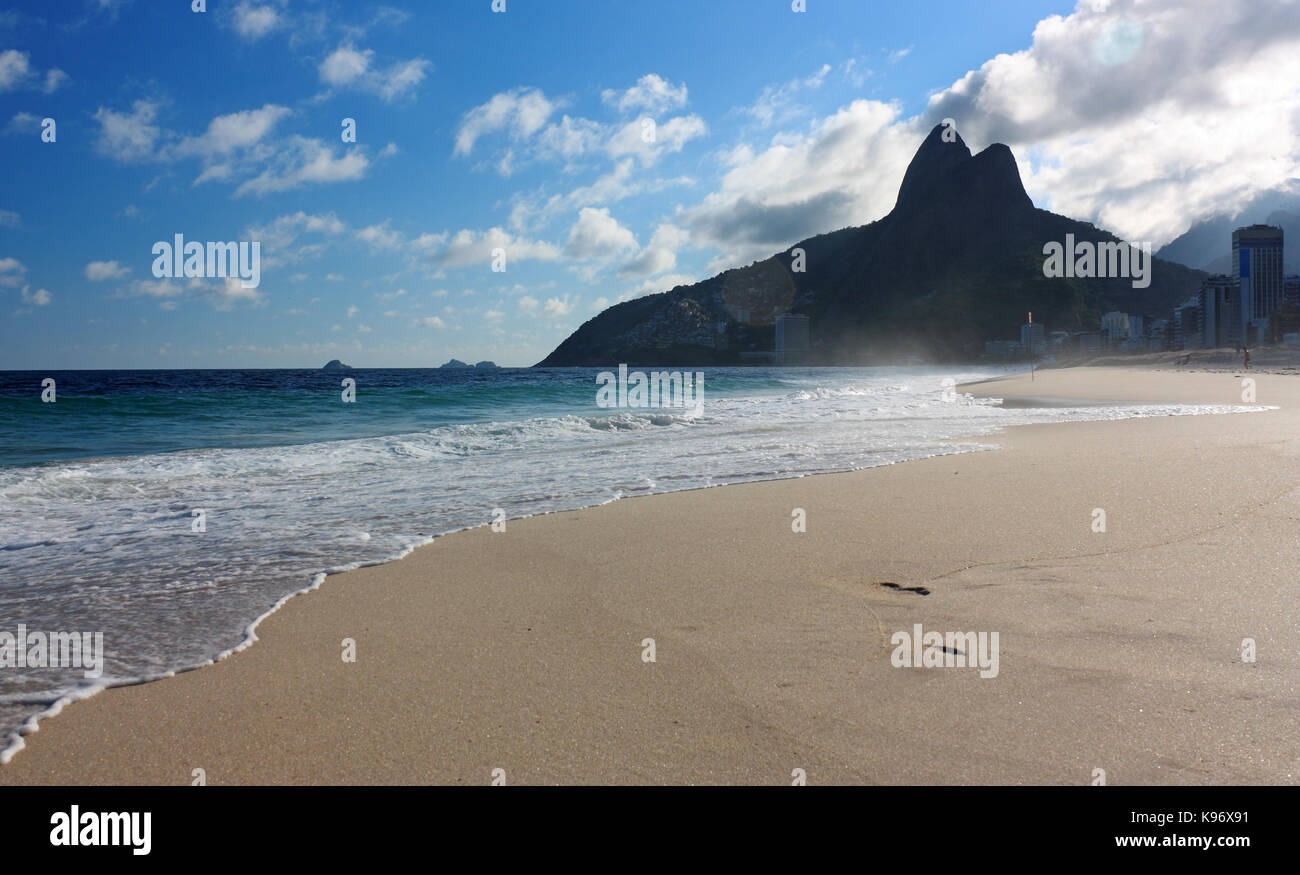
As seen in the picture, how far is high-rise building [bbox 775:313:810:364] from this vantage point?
117m

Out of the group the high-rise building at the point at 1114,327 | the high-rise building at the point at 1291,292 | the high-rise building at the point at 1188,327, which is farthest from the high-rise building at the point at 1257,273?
the high-rise building at the point at 1114,327

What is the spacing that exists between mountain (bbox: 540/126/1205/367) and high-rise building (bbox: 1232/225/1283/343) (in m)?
12.7

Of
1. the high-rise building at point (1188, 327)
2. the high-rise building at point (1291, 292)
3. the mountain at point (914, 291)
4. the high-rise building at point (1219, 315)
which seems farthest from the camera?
the mountain at point (914, 291)

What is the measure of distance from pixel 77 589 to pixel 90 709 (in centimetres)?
230

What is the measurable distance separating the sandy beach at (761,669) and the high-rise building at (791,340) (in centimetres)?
11308

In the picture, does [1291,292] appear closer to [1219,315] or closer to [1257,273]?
[1257,273]

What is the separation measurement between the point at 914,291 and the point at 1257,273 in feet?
160

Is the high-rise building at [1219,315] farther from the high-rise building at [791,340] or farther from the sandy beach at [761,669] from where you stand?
the sandy beach at [761,669]

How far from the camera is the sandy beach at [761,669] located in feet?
7.66

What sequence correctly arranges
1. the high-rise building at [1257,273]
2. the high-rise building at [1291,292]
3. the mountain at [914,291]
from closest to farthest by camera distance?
the high-rise building at [1291,292] < the high-rise building at [1257,273] < the mountain at [914,291]

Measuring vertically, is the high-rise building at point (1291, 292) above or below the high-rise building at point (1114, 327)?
above

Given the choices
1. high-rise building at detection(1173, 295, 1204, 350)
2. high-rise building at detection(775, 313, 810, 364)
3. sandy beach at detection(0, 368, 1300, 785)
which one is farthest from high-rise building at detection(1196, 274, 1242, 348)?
sandy beach at detection(0, 368, 1300, 785)
